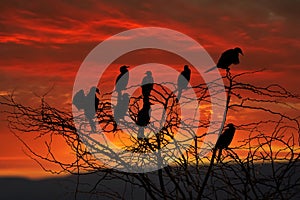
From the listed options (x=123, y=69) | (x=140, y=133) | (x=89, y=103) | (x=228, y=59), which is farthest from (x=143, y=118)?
(x=123, y=69)

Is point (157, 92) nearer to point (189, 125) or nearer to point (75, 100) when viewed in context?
point (189, 125)

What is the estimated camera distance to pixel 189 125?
6.21 m

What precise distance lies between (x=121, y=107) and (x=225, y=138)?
1332 mm

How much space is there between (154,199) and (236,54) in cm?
358

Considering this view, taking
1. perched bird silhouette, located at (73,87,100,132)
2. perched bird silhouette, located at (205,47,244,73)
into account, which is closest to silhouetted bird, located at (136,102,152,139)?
perched bird silhouette, located at (73,87,100,132)

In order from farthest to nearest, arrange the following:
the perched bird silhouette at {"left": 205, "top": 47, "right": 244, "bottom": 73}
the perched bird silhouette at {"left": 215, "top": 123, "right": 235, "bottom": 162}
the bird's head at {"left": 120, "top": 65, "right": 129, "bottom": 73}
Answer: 1. the bird's head at {"left": 120, "top": 65, "right": 129, "bottom": 73}
2. the perched bird silhouette at {"left": 205, "top": 47, "right": 244, "bottom": 73}
3. the perched bird silhouette at {"left": 215, "top": 123, "right": 235, "bottom": 162}

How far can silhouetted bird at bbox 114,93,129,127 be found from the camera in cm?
630

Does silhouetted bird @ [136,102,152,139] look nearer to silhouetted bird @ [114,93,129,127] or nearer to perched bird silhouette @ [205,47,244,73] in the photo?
silhouetted bird @ [114,93,129,127]

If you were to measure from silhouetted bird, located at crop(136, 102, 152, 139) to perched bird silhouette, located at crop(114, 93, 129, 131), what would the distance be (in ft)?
0.72

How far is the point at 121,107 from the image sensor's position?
21.2 ft

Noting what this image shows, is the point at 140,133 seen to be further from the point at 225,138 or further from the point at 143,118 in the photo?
the point at 225,138

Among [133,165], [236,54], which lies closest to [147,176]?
[133,165]

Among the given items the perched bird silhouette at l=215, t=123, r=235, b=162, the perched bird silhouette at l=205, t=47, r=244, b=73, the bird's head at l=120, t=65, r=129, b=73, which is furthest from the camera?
the bird's head at l=120, t=65, r=129, b=73

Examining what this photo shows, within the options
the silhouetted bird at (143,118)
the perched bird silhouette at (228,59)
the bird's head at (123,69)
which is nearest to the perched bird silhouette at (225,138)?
the silhouetted bird at (143,118)
